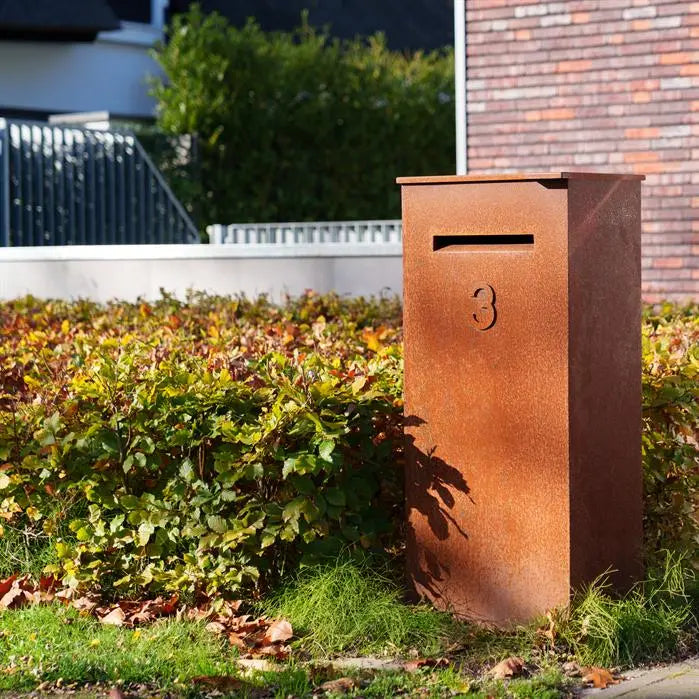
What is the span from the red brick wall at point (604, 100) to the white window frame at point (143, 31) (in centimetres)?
1024

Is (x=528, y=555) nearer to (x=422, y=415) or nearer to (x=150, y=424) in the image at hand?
(x=422, y=415)

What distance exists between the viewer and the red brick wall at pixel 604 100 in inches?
416

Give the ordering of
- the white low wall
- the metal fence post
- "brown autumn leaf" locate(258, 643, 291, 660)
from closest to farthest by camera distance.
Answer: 1. "brown autumn leaf" locate(258, 643, 291, 660)
2. the white low wall
3. the metal fence post

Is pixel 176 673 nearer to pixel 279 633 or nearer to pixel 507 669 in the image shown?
pixel 279 633

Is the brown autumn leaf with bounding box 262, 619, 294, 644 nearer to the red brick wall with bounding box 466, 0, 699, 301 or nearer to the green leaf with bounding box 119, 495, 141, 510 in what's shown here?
the green leaf with bounding box 119, 495, 141, 510

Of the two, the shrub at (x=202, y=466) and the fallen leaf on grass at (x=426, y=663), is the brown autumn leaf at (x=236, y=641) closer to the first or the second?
the shrub at (x=202, y=466)

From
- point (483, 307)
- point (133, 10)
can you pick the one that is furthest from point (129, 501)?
point (133, 10)

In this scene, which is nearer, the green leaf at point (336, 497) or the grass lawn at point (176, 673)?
the grass lawn at point (176, 673)

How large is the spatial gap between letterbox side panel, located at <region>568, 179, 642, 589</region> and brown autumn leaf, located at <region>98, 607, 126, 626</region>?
1.58m

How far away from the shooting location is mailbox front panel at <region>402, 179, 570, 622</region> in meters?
4.18

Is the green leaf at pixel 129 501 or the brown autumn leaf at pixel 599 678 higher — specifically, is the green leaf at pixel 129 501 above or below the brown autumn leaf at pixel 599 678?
above

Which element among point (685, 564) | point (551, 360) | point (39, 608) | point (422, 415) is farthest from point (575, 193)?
point (39, 608)

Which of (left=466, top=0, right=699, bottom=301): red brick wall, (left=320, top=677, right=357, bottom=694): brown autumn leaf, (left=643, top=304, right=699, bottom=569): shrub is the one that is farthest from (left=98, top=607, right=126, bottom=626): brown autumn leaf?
(left=466, top=0, right=699, bottom=301): red brick wall

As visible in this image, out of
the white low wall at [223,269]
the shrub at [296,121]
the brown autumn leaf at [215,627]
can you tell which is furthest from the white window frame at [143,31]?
the brown autumn leaf at [215,627]
